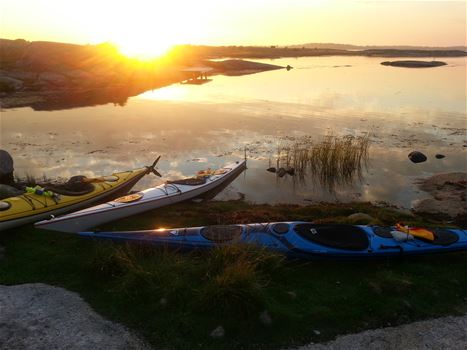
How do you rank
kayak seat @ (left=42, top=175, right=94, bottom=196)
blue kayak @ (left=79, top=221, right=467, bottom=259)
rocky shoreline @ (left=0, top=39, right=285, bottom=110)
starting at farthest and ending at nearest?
rocky shoreline @ (left=0, top=39, right=285, bottom=110) < kayak seat @ (left=42, top=175, right=94, bottom=196) < blue kayak @ (left=79, top=221, right=467, bottom=259)

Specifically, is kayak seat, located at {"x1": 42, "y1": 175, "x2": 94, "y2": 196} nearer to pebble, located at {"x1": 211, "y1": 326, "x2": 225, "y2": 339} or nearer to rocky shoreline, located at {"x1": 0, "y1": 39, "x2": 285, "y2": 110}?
pebble, located at {"x1": 211, "y1": 326, "x2": 225, "y2": 339}

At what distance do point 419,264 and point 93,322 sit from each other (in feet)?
24.2

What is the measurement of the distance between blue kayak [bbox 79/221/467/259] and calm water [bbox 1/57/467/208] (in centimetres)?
490

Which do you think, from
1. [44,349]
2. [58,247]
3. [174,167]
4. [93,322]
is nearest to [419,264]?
[93,322]

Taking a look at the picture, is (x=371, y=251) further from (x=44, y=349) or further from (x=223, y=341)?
(x=44, y=349)

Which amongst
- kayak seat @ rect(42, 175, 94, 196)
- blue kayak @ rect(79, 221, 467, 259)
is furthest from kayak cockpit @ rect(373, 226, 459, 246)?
kayak seat @ rect(42, 175, 94, 196)

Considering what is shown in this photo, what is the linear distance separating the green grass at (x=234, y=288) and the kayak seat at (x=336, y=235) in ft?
1.46

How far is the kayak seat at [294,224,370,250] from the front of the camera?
9438 mm

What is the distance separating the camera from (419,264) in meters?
9.45

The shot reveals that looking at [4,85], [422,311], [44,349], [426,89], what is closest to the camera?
[44,349]

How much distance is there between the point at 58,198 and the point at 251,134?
45.6ft

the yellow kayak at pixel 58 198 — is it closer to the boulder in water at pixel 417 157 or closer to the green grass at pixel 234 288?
the green grass at pixel 234 288

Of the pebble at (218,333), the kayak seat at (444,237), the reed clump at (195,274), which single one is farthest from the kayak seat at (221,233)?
the kayak seat at (444,237)

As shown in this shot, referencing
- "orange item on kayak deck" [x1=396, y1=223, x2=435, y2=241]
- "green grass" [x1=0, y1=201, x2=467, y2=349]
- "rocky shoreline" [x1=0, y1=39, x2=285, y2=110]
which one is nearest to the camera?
"green grass" [x1=0, y1=201, x2=467, y2=349]
